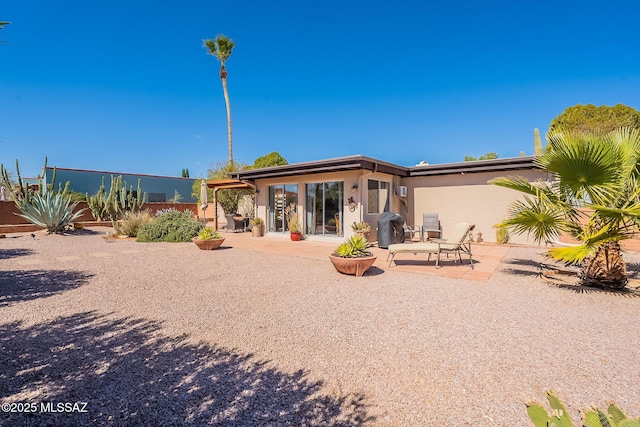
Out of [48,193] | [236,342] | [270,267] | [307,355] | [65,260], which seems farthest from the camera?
[48,193]

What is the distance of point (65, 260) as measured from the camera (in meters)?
8.20

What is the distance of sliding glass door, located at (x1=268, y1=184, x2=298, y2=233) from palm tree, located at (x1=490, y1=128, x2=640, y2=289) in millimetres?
8626

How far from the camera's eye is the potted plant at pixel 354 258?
6.24 metres

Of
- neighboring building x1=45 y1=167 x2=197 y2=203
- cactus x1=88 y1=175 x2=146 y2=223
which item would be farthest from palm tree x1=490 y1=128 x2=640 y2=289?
neighboring building x1=45 y1=167 x2=197 y2=203

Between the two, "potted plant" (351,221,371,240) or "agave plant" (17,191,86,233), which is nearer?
"potted plant" (351,221,371,240)

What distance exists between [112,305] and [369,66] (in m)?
17.7

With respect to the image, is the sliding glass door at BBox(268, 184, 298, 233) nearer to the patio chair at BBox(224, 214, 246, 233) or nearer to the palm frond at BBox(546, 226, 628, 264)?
the patio chair at BBox(224, 214, 246, 233)

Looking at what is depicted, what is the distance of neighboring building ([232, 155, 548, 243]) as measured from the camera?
35.9 ft

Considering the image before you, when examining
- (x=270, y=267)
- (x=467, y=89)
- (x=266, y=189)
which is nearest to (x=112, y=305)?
(x=270, y=267)

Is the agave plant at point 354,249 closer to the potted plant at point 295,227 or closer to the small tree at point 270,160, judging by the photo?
the potted plant at point 295,227

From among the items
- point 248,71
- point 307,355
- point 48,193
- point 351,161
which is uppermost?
point 248,71

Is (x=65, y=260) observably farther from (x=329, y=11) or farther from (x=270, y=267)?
(x=329, y=11)

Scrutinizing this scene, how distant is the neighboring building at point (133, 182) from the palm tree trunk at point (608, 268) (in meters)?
30.1

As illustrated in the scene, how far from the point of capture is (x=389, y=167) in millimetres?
11617
